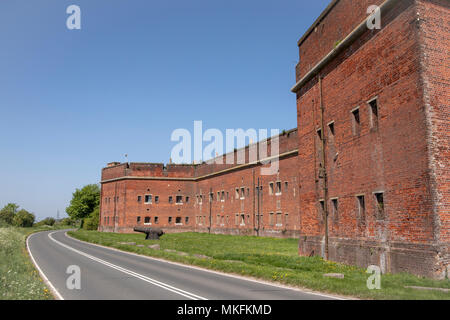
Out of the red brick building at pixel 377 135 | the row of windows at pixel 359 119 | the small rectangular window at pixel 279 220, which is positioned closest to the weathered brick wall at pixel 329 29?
the red brick building at pixel 377 135

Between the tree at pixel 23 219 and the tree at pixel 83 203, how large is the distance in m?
13.8

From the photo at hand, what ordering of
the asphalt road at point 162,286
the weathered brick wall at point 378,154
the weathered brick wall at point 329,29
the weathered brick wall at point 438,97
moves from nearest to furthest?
the asphalt road at point 162,286
the weathered brick wall at point 438,97
the weathered brick wall at point 378,154
the weathered brick wall at point 329,29

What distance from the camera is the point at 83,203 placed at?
90.6 meters

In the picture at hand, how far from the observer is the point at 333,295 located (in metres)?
10.2

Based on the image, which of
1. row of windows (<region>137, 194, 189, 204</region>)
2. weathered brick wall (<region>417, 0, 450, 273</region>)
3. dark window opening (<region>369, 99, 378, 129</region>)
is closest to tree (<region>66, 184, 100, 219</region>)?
row of windows (<region>137, 194, 189, 204</region>)

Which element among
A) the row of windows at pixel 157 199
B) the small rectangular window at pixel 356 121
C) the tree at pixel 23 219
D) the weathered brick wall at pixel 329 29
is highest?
the weathered brick wall at pixel 329 29

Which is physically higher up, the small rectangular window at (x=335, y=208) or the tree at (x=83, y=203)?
the tree at (x=83, y=203)

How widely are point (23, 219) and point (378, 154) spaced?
338 ft

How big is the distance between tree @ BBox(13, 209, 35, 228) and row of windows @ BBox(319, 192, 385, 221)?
95479 mm

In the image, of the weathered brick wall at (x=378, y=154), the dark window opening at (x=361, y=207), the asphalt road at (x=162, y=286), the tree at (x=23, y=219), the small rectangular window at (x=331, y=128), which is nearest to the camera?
the asphalt road at (x=162, y=286)

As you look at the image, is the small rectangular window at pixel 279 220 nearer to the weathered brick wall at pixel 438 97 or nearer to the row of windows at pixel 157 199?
the weathered brick wall at pixel 438 97

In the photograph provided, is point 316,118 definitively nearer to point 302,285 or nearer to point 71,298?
point 302,285

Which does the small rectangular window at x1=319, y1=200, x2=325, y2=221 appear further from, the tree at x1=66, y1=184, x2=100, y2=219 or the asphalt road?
the tree at x1=66, y1=184, x2=100, y2=219

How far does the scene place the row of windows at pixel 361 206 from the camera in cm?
1503
